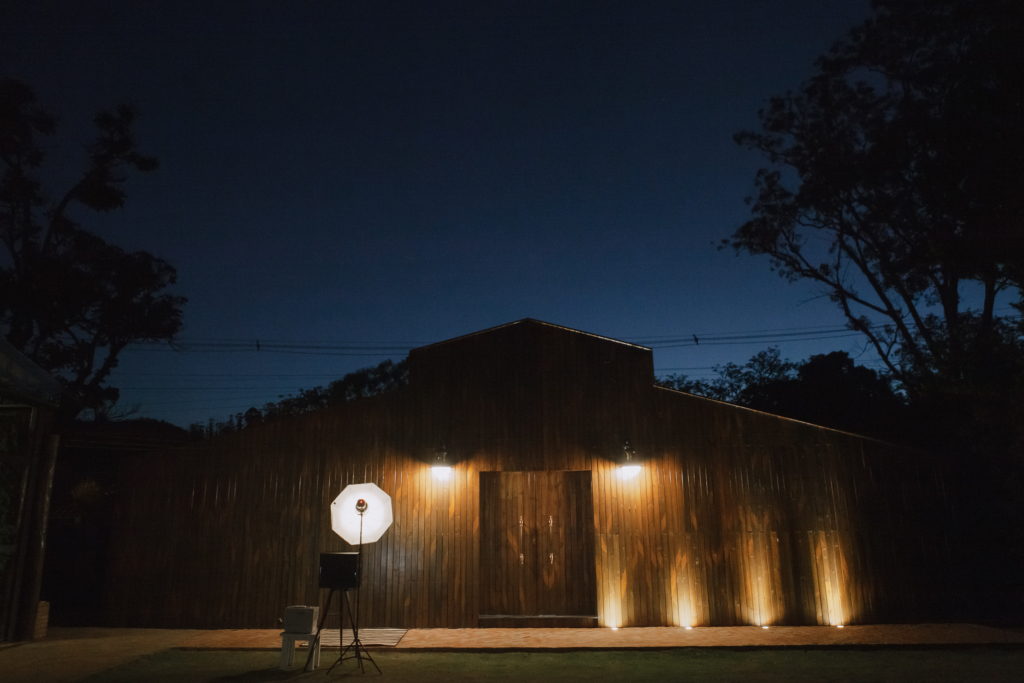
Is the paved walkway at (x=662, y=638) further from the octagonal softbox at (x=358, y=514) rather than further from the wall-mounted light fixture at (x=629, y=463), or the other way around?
the wall-mounted light fixture at (x=629, y=463)

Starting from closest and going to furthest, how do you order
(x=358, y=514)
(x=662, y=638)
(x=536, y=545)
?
(x=358, y=514), (x=662, y=638), (x=536, y=545)

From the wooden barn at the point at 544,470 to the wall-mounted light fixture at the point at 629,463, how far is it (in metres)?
0.03

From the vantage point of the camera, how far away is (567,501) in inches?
440

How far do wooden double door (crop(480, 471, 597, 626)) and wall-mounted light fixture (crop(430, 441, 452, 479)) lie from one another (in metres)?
1.37

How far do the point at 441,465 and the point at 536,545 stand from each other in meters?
2.46

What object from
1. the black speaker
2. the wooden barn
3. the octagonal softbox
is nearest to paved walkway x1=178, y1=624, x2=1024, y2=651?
the wooden barn

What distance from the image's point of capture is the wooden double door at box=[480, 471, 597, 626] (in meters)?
10.4

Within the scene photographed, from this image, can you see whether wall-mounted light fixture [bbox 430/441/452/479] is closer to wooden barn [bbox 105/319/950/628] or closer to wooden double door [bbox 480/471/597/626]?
wooden barn [bbox 105/319/950/628]

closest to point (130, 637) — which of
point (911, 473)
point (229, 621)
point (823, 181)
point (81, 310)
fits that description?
point (229, 621)

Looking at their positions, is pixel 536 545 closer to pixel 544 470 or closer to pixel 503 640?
pixel 544 470

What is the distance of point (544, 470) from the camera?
9.60m

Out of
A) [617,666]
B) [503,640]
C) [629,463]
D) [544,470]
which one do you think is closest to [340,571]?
[503,640]

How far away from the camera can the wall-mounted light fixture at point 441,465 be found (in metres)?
9.48

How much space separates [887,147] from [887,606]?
9.85 m
